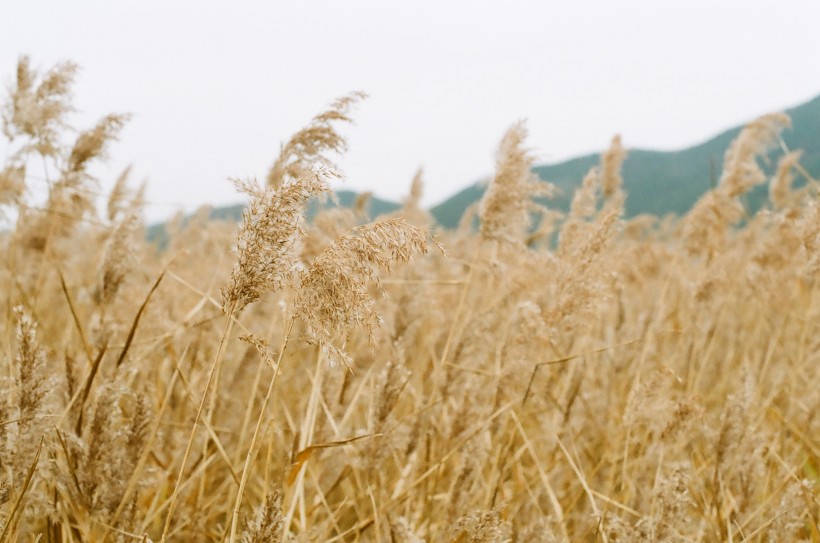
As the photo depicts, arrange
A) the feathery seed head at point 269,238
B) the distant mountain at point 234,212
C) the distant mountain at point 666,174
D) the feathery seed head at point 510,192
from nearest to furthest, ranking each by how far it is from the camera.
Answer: the feathery seed head at point 269,238 < the distant mountain at point 234,212 < the feathery seed head at point 510,192 < the distant mountain at point 666,174

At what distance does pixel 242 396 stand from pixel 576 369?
1.75 m

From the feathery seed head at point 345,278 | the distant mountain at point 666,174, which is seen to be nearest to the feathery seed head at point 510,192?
the feathery seed head at point 345,278

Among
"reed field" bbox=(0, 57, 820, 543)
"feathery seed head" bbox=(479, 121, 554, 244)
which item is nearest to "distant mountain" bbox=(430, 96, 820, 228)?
"reed field" bbox=(0, 57, 820, 543)

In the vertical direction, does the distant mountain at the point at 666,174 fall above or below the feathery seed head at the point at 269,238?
above

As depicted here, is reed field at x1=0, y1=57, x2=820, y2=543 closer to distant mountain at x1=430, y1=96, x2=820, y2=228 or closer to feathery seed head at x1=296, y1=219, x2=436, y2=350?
feathery seed head at x1=296, y1=219, x2=436, y2=350

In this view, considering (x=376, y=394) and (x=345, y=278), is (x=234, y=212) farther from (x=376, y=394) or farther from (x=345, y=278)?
(x=345, y=278)

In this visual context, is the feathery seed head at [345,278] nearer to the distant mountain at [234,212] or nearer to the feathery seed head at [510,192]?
the distant mountain at [234,212]

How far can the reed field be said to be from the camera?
1.31m

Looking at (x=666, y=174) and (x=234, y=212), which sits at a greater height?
(x=666, y=174)

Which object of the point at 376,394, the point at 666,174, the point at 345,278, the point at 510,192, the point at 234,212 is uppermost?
the point at 666,174

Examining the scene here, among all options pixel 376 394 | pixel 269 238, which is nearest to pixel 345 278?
pixel 269 238

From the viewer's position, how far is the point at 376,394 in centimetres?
195

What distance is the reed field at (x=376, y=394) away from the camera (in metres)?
1.31

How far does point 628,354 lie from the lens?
144 inches
